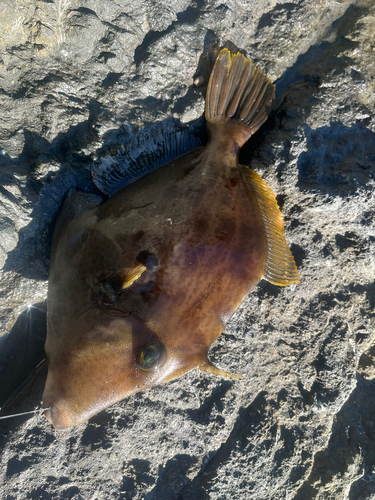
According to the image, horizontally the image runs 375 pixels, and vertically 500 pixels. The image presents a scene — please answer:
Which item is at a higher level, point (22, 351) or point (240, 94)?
point (240, 94)

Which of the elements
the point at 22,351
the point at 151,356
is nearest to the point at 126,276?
the point at 151,356

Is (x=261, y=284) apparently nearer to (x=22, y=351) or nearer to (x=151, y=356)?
(x=151, y=356)

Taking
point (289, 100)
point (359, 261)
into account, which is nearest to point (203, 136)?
point (289, 100)

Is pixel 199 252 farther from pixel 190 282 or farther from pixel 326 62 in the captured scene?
pixel 326 62

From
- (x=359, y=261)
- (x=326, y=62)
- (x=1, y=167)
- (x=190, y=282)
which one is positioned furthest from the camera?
(x=326, y=62)

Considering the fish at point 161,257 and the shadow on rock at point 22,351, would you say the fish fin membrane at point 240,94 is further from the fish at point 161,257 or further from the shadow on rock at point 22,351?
the shadow on rock at point 22,351

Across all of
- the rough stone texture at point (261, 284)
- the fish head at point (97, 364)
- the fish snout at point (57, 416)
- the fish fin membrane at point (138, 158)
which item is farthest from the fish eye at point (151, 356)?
the fish fin membrane at point (138, 158)
